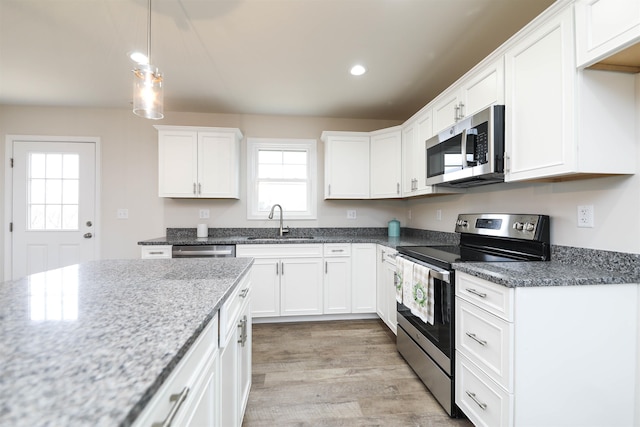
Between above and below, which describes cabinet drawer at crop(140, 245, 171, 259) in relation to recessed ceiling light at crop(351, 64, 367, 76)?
below

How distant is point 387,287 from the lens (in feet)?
8.86

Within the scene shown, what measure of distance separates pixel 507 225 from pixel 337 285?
1703 mm

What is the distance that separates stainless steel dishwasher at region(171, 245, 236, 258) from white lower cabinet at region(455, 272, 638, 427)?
2327 mm

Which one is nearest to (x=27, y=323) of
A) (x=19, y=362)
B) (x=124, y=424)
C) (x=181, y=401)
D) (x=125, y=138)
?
(x=19, y=362)

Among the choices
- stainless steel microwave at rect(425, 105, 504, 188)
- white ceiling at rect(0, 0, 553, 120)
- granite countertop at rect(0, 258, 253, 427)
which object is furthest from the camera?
white ceiling at rect(0, 0, 553, 120)

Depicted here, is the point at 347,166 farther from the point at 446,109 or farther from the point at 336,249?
the point at 446,109

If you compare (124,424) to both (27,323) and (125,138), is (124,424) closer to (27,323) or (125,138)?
(27,323)

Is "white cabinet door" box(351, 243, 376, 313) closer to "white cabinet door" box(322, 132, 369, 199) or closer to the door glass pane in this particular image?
"white cabinet door" box(322, 132, 369, 199)

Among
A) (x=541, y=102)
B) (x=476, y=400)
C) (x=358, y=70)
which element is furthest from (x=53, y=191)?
(x=541, y=102)

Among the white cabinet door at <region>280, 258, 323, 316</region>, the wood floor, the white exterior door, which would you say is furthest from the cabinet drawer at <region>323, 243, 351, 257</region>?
the white exterior door

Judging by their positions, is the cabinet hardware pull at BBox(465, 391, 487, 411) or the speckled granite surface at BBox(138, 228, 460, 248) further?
the speckled granite surface at BBox(138, 228, 460, 248)

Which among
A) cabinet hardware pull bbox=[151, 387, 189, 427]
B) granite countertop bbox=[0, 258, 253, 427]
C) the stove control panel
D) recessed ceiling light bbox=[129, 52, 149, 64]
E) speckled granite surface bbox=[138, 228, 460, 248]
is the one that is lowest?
cabinet hardware pull bbox=[151, 387, 189, 427]

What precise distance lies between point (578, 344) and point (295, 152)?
3087 millimetres

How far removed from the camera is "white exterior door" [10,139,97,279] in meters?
3.27
